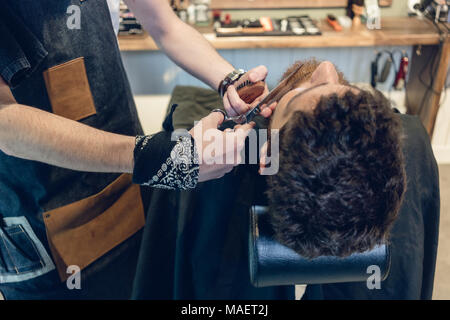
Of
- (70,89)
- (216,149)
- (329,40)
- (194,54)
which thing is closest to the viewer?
(216,149)

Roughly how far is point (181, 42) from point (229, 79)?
237mm

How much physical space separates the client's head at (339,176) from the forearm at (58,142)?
1.26ft

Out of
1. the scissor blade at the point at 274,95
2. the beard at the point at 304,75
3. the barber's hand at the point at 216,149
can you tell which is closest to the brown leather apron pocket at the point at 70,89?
the barber's hand at the point at 216,149

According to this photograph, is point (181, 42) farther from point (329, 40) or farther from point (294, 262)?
point (329, 40)

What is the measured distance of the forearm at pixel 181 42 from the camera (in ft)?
4.00

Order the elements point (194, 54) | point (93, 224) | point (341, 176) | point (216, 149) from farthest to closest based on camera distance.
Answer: point (194, 54) → point (93, 224) → point (216, 149) → point (341, 176)

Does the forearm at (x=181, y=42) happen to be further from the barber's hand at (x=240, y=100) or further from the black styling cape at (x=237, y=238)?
the black styling cape at (x=237, y=238)

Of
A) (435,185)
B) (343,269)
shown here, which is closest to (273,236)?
(343,269)

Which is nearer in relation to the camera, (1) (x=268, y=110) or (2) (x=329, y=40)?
(1) (x=268, y=110)

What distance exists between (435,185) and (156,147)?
86cm

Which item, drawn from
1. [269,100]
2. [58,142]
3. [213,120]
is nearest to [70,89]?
[58,142]

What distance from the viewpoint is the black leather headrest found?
810mm

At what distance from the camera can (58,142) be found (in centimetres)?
81
